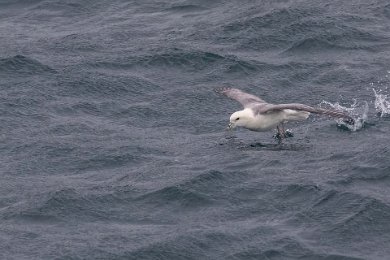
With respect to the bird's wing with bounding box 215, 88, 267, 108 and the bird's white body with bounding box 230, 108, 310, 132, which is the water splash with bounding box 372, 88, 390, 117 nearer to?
the bird's white body with bounding box 230, 108, 310, 132

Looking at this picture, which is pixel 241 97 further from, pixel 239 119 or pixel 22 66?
pixel 22 66

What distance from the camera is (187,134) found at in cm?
2497

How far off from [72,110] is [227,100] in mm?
3834

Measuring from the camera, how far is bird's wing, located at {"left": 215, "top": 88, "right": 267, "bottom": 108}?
25.2 meters

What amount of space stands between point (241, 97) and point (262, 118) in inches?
72.7

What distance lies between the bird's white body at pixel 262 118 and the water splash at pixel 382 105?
190 cm

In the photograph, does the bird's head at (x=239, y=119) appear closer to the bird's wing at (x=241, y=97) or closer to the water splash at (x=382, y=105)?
the bird's wing at (x=241, y=97)

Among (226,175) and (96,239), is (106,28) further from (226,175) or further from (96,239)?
(96,239)

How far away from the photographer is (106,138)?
24812mm

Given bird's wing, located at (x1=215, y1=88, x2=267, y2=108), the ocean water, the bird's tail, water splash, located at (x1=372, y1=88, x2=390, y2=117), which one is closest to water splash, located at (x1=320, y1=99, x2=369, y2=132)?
the ocean water

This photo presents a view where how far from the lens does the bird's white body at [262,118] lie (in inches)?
944

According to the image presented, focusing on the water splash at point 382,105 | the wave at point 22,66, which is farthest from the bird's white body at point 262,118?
the wave at point 22,66

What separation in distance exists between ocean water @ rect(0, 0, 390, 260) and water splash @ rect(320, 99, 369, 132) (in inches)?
2.8

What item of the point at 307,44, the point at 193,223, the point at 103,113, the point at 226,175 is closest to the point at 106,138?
the point at 103,113
